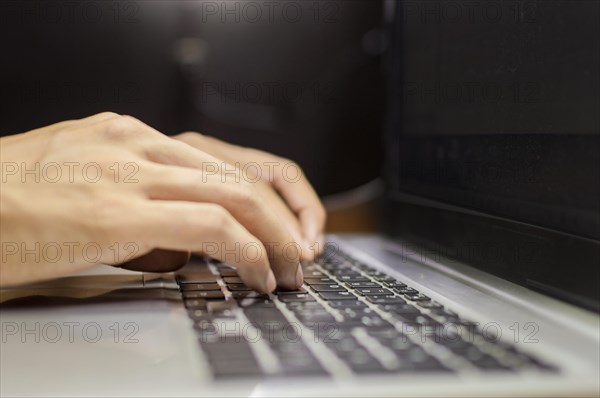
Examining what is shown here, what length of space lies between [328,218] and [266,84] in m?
0.29

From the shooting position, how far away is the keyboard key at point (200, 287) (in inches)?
27.2

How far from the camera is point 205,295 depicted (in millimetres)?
663

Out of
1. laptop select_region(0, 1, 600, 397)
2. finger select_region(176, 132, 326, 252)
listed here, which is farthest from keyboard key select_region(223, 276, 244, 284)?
finger select_region(176, 132, 326, 252)

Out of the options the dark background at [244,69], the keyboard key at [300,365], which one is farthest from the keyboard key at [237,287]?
the dark background at [244,69]

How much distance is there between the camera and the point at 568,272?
650 millimetres

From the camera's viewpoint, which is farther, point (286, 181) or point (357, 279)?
point (286, 181)

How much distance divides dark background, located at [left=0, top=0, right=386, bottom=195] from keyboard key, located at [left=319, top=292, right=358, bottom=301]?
2.11ft

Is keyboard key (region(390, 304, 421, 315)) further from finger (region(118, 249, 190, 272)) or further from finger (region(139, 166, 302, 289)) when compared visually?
finger (region(118, 249, 190, 272))

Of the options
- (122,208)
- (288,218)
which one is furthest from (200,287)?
(288,218)

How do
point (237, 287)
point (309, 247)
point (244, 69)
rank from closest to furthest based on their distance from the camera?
point (237, 287) → point (309, 247) → point (244, 69)

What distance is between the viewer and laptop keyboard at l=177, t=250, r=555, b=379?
1.40ft

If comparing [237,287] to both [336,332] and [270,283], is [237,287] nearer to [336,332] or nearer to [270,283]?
[270,283]

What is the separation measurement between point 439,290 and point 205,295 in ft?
0.79

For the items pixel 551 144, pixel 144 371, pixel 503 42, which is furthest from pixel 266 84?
pixel 144 371
